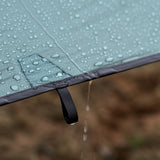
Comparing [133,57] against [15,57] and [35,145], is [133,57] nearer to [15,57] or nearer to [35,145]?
[15,57]

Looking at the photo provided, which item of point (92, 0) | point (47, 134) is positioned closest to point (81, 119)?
point (47, 134)

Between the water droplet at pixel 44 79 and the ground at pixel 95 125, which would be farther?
the ground at pixel 95 125

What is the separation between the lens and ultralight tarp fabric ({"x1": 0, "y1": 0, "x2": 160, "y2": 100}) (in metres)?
0.95

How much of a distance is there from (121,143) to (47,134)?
683 mm

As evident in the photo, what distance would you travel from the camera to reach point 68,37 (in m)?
1.05

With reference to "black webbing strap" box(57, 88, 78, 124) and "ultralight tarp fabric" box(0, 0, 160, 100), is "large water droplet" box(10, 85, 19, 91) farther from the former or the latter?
"black webbing strap" box(57, 88, 78, 124)

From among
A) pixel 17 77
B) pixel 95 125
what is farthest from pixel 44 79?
pixel 95 125

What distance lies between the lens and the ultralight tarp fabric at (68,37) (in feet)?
3.12

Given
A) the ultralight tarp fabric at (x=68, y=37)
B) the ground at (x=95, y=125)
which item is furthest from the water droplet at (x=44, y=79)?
the ground at (x=95, y=125)

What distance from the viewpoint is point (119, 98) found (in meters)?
2.78

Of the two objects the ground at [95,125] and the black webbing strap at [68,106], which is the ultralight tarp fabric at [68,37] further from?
the ground at [95,125]

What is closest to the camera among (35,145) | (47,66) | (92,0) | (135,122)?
(47,66)

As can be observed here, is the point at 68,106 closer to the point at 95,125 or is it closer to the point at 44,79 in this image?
the point at 44,79

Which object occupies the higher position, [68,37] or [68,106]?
[68,37]
